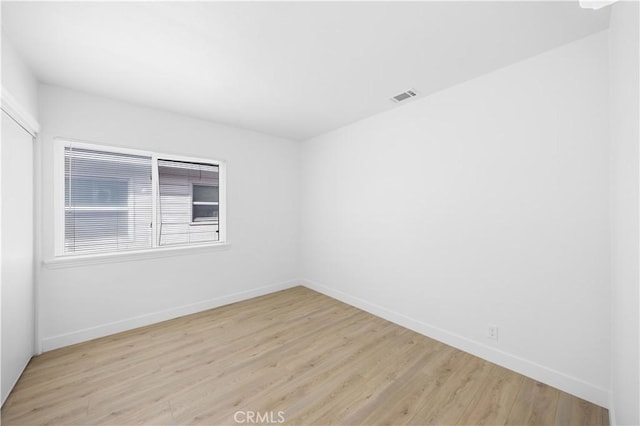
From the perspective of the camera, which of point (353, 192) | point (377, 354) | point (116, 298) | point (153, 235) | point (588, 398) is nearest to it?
point (588, 398)

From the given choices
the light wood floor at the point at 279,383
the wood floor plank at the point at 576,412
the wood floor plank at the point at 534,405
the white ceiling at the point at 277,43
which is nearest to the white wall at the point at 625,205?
the wood floor plank at the point at 576,412

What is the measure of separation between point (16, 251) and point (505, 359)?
4.15m

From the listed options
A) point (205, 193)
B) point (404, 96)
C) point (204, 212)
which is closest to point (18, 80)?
point (205, 193)

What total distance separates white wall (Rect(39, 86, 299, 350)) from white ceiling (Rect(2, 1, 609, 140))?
0.34m

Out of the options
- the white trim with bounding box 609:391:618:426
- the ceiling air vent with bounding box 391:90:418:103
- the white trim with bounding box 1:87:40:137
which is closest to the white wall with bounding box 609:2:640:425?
the white trim with bounding box 609:391:618:426

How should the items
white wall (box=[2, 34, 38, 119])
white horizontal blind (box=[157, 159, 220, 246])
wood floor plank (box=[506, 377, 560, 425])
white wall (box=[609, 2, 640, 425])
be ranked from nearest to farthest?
white wall (box=[609, 2, 640, 425]) < wood floor plank (box=[506, 377, 560, 425]) < white wall (box=[2, 34, 38, 119]) < white horizontal blind (box=[157, 159, 220, 246])

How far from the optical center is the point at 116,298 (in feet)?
9.48

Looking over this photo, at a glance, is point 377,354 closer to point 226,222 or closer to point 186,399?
point 186,399

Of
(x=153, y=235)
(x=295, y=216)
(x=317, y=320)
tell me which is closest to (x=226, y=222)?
(x=153, y=235)

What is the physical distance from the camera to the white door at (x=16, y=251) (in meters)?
1.85

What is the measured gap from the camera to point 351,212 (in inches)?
148

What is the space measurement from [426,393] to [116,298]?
326 cm

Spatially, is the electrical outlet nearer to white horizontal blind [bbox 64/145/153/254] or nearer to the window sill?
the window sill

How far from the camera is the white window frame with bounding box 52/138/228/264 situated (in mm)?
2617
